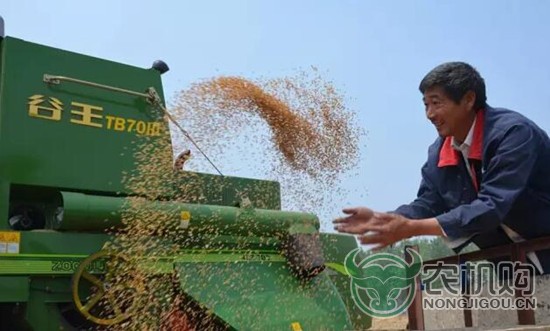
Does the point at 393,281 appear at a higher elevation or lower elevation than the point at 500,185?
lower

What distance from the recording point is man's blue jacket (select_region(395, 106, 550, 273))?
227 cm

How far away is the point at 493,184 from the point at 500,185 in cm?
2

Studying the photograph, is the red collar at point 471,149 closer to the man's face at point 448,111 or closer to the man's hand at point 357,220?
the man's face at point 448,111

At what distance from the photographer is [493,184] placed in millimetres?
2328

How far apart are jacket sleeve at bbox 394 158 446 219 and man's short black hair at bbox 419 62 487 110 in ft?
1.30

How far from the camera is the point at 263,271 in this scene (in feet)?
15.7

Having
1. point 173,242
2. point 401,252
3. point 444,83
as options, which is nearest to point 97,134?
point 173,242

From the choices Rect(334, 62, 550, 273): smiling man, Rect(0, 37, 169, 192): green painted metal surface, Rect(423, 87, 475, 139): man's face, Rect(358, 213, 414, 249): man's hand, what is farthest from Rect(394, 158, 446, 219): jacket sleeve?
Rect(0, 37, 169, 192): green painted metal surface

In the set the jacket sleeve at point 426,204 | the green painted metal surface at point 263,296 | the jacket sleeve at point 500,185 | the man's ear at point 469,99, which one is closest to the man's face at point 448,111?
the man's ear at point 469,99

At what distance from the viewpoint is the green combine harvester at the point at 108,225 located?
406cm

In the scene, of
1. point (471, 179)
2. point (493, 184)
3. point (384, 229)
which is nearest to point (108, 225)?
point (471, 179)

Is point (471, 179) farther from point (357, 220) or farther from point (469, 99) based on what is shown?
point (357, 220)

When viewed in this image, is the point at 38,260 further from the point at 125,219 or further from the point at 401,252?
the point at 401,252

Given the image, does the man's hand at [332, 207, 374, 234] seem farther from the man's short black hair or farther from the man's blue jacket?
the man's short black hair
